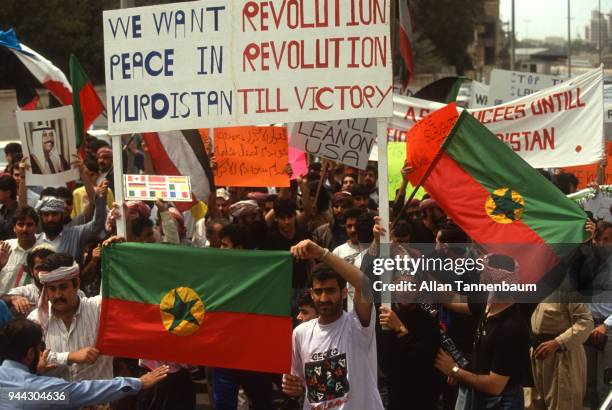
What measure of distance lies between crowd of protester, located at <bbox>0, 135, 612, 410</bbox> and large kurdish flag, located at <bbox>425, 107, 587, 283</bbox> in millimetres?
227

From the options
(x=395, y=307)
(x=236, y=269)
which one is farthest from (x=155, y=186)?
(x=395, y=307)

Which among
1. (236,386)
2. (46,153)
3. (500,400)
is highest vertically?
(46,153)

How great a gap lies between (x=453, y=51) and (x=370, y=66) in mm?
71357

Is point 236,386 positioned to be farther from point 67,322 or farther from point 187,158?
point 187,158

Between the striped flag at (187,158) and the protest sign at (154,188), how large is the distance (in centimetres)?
118

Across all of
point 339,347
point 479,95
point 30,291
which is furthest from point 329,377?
point 479,95

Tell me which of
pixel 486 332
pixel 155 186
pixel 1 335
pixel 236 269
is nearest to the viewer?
pixel 1 335

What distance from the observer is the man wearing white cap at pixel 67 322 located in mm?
6328

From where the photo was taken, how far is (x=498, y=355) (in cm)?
584

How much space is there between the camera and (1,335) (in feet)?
17.3

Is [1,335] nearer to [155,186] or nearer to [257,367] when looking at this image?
[257,367]

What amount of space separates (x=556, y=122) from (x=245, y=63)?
4.84 meters

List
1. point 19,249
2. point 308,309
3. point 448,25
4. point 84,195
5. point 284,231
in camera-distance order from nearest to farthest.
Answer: point 308,309
point 19,249
point 284,231
point 84,195
point 448,25

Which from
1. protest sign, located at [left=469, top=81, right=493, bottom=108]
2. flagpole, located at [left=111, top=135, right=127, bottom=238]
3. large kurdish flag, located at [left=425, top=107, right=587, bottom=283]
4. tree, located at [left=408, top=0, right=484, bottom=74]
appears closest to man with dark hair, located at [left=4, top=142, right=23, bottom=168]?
flagpole, located at [left=111, top=135, right=127, bottom=238]
